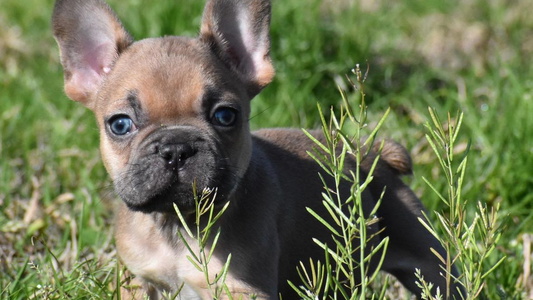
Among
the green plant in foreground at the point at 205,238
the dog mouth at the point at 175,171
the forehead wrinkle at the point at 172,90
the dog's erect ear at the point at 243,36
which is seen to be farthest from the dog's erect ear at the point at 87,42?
the green plant in foreground at the point at 205,238

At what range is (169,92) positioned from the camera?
4.23m

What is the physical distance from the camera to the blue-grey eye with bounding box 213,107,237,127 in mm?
4340

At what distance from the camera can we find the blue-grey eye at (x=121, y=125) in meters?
4.32

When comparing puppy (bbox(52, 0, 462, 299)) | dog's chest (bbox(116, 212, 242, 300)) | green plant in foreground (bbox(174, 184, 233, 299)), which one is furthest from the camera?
dog's chest (bbox(116, 212, 242, 300))

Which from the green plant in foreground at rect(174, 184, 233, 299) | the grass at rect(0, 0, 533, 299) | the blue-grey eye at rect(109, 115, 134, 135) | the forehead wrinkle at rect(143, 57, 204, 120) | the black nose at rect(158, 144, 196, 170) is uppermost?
the forehead wrinkle at rect(143, 57, 204, 120)

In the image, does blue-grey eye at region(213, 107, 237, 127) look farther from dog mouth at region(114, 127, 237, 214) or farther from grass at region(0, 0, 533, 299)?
grass at region(0, 0, 533, 299)

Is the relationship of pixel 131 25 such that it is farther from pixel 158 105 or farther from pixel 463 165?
pixel 463 165

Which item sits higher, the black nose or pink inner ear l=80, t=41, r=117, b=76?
pink inner ear l=80, t=41, r=117, b=76

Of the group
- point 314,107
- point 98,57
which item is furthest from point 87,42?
point 314,107

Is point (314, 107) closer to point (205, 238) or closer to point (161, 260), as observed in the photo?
point (161, 260)

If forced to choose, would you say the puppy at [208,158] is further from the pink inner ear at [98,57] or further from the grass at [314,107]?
the grass at [314,107]

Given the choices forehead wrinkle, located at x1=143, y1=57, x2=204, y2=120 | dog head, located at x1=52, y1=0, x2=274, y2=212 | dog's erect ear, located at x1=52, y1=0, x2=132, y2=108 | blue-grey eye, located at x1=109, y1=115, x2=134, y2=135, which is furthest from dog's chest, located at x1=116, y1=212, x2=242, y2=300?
dog's erect ear, located at x1=52, y1=0, x2=132, y2=108

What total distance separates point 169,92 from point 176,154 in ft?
1.18

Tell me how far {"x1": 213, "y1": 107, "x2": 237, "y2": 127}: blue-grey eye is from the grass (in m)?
0.91
